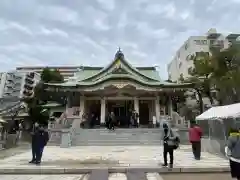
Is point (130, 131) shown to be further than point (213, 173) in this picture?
Yes

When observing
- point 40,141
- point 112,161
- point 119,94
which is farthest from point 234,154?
point 119,94

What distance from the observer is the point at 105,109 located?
82.3 ft

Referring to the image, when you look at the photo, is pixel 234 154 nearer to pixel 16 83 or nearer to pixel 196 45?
pixel 196 45

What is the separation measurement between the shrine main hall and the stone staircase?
3.58 meters

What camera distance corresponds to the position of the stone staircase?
1791 cm

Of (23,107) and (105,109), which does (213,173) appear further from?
(23,107)

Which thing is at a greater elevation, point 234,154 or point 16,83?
point 16,83

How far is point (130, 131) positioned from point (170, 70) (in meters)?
36.6

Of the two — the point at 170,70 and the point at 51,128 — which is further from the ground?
the point at 170,70

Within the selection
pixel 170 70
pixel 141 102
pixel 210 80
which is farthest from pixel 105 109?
pixel 170 70

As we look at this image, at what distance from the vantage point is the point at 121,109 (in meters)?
26.6

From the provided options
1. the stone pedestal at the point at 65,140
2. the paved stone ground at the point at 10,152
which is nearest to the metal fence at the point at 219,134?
the stone pedestal at the point at 65,140

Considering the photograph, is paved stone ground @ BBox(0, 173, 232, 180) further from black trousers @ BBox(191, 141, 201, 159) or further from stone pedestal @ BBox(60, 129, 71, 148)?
stone pedestal @ BBox(60, 129, 71, 148)

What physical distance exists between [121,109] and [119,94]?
235 cm
